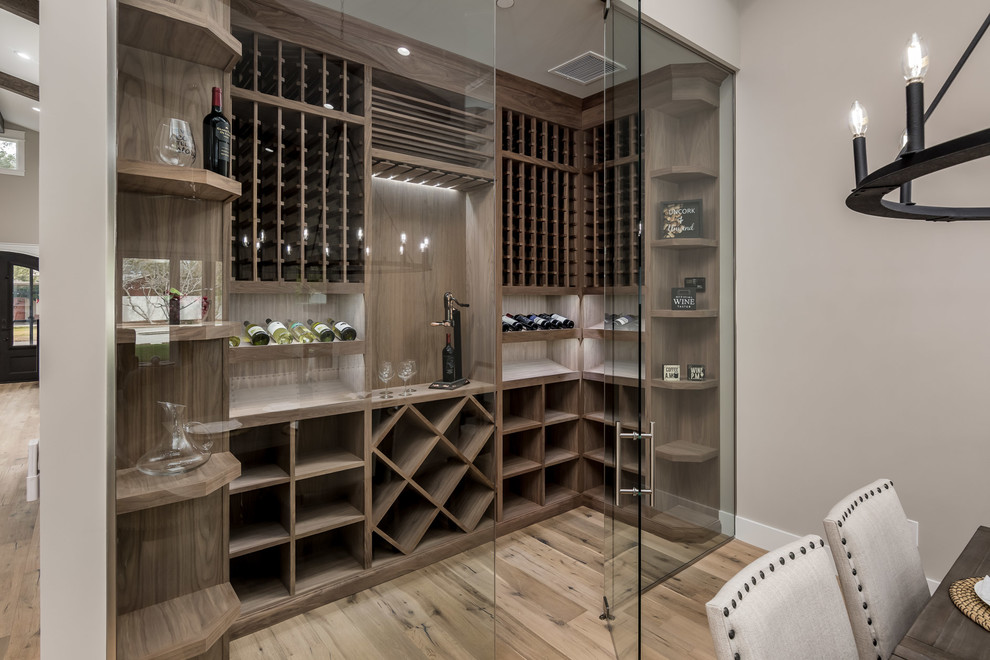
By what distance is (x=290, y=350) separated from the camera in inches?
51.1

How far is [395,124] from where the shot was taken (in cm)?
146

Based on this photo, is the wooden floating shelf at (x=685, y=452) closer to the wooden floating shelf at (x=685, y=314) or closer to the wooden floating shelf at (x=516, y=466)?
the wooden floating shelf at (x=685, y=314)

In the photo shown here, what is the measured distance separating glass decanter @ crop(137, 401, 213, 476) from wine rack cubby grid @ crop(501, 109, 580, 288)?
7.49 feet

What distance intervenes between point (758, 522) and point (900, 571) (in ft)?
4.97

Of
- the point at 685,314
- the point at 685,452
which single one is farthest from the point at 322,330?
the point at 685,452

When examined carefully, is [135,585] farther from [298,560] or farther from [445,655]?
[445,655]

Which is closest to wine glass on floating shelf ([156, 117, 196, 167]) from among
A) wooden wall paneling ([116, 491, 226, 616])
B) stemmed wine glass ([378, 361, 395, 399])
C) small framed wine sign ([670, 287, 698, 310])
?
stemmed wine glass ([378, 361, 395, 399])

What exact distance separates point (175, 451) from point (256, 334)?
1.07 feet

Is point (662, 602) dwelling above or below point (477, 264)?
below

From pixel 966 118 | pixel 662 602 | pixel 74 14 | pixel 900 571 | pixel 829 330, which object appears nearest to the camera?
pixel 74 14

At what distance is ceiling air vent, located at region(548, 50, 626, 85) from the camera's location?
2.96m

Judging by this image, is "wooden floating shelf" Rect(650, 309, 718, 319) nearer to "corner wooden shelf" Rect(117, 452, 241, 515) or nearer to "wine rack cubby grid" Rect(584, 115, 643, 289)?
"wine rack cubby grid" Rect(584, 115, 643, 289)

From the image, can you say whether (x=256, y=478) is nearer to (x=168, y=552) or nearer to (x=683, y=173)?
(x=168, y=552)

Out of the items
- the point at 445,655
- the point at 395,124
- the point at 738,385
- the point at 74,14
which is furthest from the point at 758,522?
the point at 74,14
